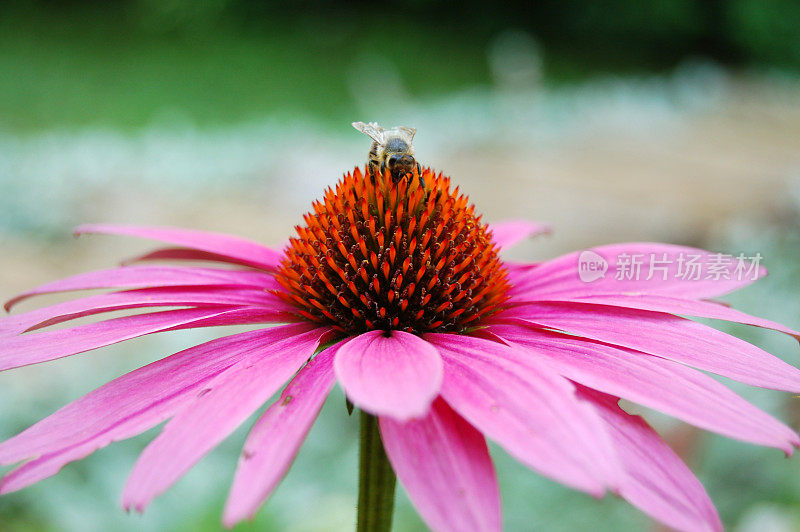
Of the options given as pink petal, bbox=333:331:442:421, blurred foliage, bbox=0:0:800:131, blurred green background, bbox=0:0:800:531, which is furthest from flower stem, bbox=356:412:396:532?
blurred foliage, bbox=0:0:800:131

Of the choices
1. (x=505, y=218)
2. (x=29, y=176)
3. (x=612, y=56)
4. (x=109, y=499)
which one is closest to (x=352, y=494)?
(x=109, y=499)

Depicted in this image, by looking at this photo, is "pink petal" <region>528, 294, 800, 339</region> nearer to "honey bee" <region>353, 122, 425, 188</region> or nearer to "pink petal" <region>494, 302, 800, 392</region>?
"pink petal" <region>494, 302, 800, 392</region>

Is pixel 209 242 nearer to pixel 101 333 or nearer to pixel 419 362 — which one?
pixel 101 333

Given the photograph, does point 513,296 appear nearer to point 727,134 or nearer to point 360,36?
point 727,134

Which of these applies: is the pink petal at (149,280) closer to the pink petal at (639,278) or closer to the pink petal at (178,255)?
the pink petal at (178,255)

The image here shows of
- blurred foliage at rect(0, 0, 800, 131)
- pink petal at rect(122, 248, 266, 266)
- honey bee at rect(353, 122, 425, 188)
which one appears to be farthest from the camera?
blurred foliage at rect(0, 0, 800, 131)

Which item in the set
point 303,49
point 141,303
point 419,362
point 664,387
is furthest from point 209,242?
point 303,49
